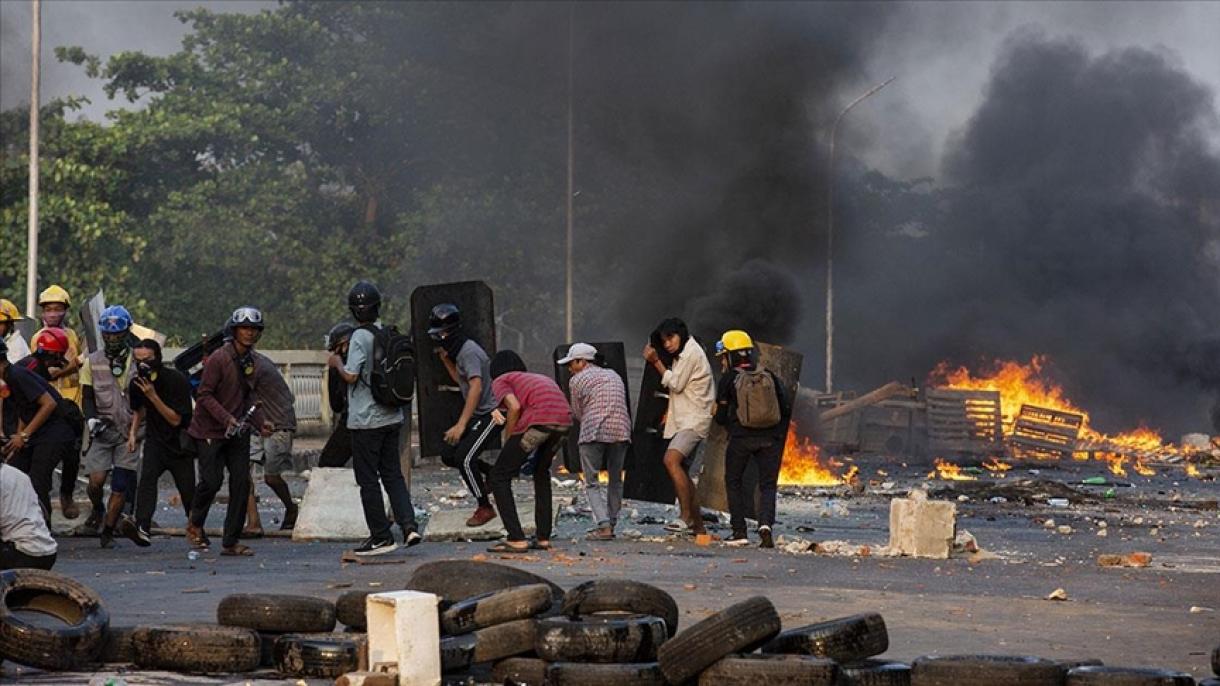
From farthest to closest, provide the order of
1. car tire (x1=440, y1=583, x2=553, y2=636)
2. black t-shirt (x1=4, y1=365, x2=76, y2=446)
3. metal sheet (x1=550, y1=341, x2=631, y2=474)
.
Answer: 1. metal sheet (x1=550, y1=341, x2=631, y2=474)
2. black t-shirt (x1=4, y1=365, x2=76, y2=446)
3. car tire (x1=440, y1=583, x2=553, y2=636)

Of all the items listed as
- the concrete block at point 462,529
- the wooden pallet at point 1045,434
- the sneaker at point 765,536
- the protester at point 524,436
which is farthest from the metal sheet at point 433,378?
the wooden pallet at point 1045,434

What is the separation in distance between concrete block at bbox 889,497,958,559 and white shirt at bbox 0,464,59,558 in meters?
6.46

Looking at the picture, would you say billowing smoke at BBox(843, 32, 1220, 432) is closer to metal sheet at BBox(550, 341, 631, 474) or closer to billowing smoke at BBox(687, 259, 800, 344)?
billowing smoke at BBox(687, 259, 800, 344)

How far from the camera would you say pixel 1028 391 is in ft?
134

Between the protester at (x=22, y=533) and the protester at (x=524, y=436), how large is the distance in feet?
15.4

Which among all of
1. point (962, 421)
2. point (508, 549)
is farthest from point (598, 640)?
point (962, 421)

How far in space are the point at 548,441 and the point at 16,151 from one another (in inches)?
1342

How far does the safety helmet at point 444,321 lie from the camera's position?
13.2m

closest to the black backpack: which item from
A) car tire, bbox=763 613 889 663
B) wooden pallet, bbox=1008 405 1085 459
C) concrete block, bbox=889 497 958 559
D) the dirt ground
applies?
the dirt ground

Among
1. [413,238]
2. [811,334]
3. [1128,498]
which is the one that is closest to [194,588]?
[1128,498]

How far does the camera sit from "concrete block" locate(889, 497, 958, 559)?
13047mm

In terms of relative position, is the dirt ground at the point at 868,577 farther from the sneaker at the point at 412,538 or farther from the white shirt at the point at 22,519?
the white shirt at the point at 22,519

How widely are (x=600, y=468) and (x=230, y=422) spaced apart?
114 inches

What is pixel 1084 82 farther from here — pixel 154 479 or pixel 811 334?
pixel 154 479
